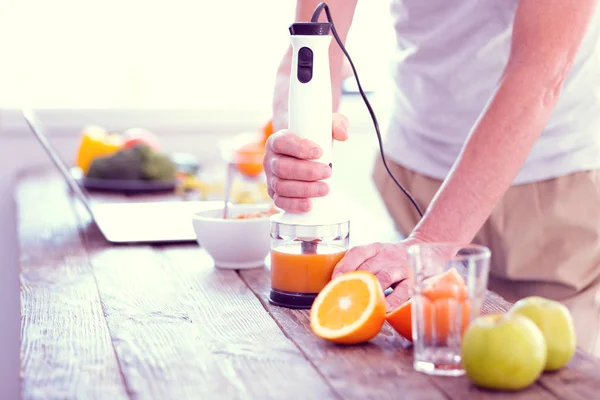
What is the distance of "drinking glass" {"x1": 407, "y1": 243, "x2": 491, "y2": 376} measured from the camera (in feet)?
3.20

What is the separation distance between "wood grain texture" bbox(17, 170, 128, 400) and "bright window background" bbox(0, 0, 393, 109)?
50.8 inches

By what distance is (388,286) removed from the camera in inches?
47.8

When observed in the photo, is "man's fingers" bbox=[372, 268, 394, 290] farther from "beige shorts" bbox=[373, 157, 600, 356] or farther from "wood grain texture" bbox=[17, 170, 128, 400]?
"beige shorts" bbox=[373, 157, 600, 356]

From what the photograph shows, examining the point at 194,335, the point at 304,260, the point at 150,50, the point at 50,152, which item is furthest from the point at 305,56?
the point at 150,50

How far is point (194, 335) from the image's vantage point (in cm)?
114

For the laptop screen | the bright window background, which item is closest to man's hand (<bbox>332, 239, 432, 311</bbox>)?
the laptop screen

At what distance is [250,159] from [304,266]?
1.29m

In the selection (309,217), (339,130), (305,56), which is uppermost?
(305,56)

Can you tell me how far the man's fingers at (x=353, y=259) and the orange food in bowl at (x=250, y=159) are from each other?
127 centimetres

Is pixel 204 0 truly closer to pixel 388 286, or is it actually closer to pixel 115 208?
pixel 115 208

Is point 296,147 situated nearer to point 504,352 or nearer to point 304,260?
point 304,260

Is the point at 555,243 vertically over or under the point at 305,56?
under

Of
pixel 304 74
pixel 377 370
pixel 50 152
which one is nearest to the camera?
pixel 377 370

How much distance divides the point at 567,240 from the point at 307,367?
0.82 metres
